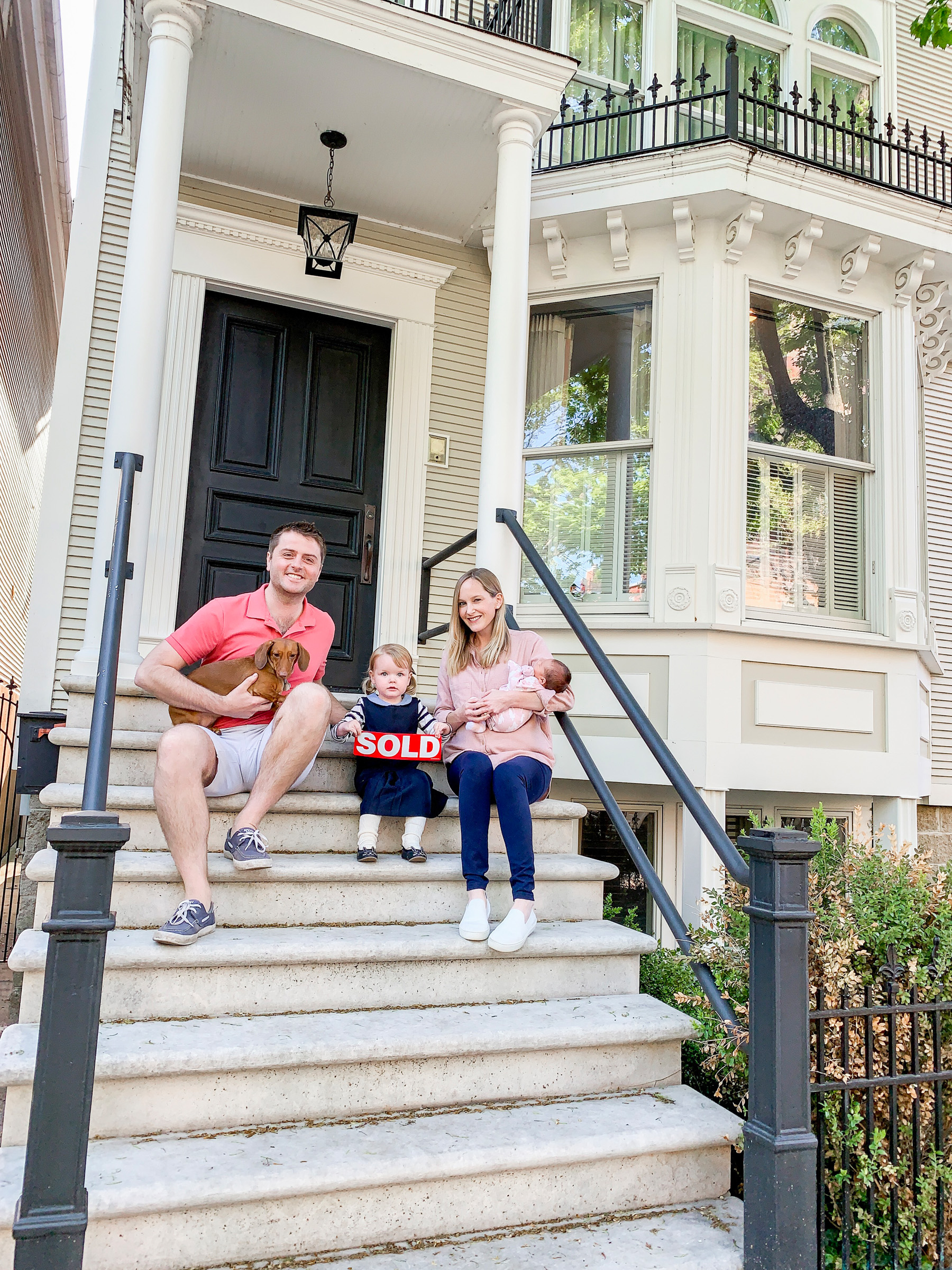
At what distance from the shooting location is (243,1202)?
1.91 meters

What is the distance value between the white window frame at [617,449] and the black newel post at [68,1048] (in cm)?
361

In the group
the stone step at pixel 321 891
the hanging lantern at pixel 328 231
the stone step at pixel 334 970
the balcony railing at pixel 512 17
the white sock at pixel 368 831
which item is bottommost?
the stone step at pixel 334 970

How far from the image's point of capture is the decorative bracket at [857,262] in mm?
5457

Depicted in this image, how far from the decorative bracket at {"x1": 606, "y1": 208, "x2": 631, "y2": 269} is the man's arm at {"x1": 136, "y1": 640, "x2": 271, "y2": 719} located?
149 inches

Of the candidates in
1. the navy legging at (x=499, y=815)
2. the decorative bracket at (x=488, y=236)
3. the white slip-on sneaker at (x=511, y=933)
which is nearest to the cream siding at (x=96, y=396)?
the decorative bracket at (x=488, y=236)

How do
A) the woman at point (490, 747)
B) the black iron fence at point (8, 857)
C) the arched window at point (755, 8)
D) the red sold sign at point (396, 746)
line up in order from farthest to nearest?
the arched window at point (755, 8) < the black iron fence at point (8, 857) < the red sold sign at point (396, 746) < the woman at point (490, 747)

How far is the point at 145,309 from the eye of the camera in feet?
12.5

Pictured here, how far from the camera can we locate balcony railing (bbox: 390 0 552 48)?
445 cm

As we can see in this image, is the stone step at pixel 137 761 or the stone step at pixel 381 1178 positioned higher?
the stone step at pixel 137 761

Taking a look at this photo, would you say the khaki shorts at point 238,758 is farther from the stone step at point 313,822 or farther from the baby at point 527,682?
the baby at point 527,682

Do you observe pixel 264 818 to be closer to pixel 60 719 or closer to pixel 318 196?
pixel 60 719

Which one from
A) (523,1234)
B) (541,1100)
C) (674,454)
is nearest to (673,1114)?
(541,1100)

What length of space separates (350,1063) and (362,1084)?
0.23 feet

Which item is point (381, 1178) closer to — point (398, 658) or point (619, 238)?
point (398, 658)
